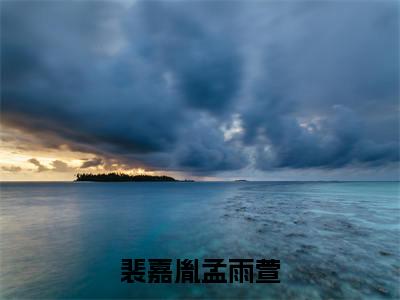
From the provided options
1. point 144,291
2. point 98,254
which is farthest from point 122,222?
point 144,291

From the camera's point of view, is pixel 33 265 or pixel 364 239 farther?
pixel 364 239

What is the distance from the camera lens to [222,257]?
14.0 m

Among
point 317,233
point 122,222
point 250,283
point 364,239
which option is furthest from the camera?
point 122,222

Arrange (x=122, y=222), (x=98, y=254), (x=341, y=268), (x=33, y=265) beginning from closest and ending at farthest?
1. (x=341, y=268)
2. (x=33, y=265)
3. (x=98, y=254)
4. (x=122, y=222)

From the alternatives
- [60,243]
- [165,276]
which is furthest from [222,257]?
[60,243]

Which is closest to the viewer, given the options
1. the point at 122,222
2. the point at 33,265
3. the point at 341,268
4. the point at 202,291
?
the point at 202,291

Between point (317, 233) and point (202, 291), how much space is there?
14384 millimetres

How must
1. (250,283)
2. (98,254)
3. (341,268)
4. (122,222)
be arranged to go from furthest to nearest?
(122,222) → (98,254) → (341,268) → (250,283)

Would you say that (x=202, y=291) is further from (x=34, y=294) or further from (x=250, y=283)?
(x=34, y=294)

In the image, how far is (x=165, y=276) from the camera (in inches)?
419

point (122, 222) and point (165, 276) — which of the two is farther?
point (122, 222)

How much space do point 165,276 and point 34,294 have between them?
21.1 ft

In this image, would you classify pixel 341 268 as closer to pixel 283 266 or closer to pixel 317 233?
pixel 283 266

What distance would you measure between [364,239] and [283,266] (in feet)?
34.5
